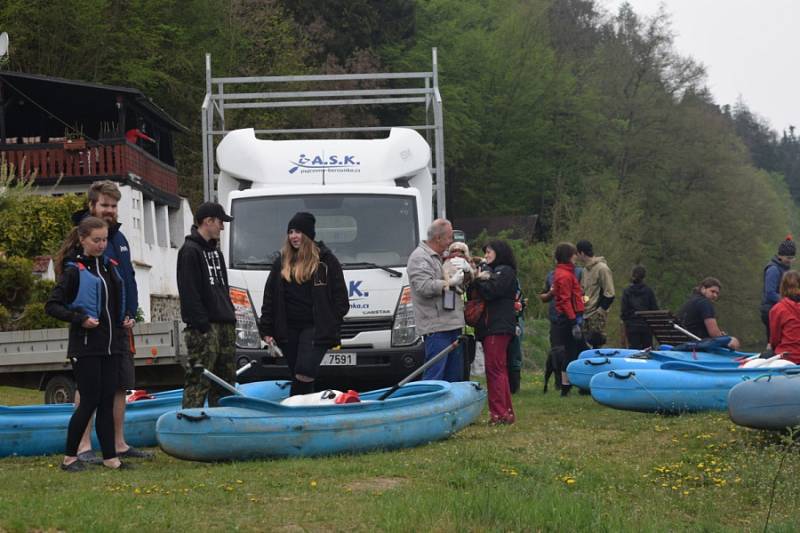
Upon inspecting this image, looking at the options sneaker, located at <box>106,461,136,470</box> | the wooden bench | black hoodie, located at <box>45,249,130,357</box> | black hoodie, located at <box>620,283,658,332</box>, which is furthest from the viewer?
black hoodie, located at <box>620,283,658,332</box>

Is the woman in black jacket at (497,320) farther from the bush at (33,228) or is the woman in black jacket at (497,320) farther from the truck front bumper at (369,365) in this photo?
the bush at (33,228)

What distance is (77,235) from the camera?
31.6 feet

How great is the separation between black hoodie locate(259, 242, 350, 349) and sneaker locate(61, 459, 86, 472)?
2.08m

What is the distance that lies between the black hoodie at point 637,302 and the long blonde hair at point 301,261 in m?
7.92

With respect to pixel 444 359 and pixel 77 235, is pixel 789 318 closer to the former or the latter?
pixel 444 359

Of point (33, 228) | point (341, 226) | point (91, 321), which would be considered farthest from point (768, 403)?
point (33, 228)

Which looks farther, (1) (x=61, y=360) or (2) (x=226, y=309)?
(1) (x=61, y=360)

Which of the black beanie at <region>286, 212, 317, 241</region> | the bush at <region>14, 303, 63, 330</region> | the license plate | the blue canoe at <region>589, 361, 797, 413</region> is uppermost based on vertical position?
the black beanie at <region>286, 212, 317, 241</region>

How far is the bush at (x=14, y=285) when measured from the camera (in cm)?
2302

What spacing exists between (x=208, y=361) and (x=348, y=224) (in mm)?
4829

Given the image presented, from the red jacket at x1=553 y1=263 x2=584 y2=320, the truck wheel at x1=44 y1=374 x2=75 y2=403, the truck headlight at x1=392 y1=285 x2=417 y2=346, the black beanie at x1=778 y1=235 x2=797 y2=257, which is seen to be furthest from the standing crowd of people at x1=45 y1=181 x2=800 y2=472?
the truck wheel at x1=44 y1=374 x2=75 y2=403

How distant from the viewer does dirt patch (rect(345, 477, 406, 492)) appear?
869 centimetres

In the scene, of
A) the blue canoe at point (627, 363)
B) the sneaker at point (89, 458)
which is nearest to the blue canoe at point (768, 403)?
the blue canoe at point (627, 363)

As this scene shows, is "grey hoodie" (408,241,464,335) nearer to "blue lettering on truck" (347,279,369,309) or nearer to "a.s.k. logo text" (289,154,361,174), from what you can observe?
"blue lettering on truck" (347,279,369,309)
